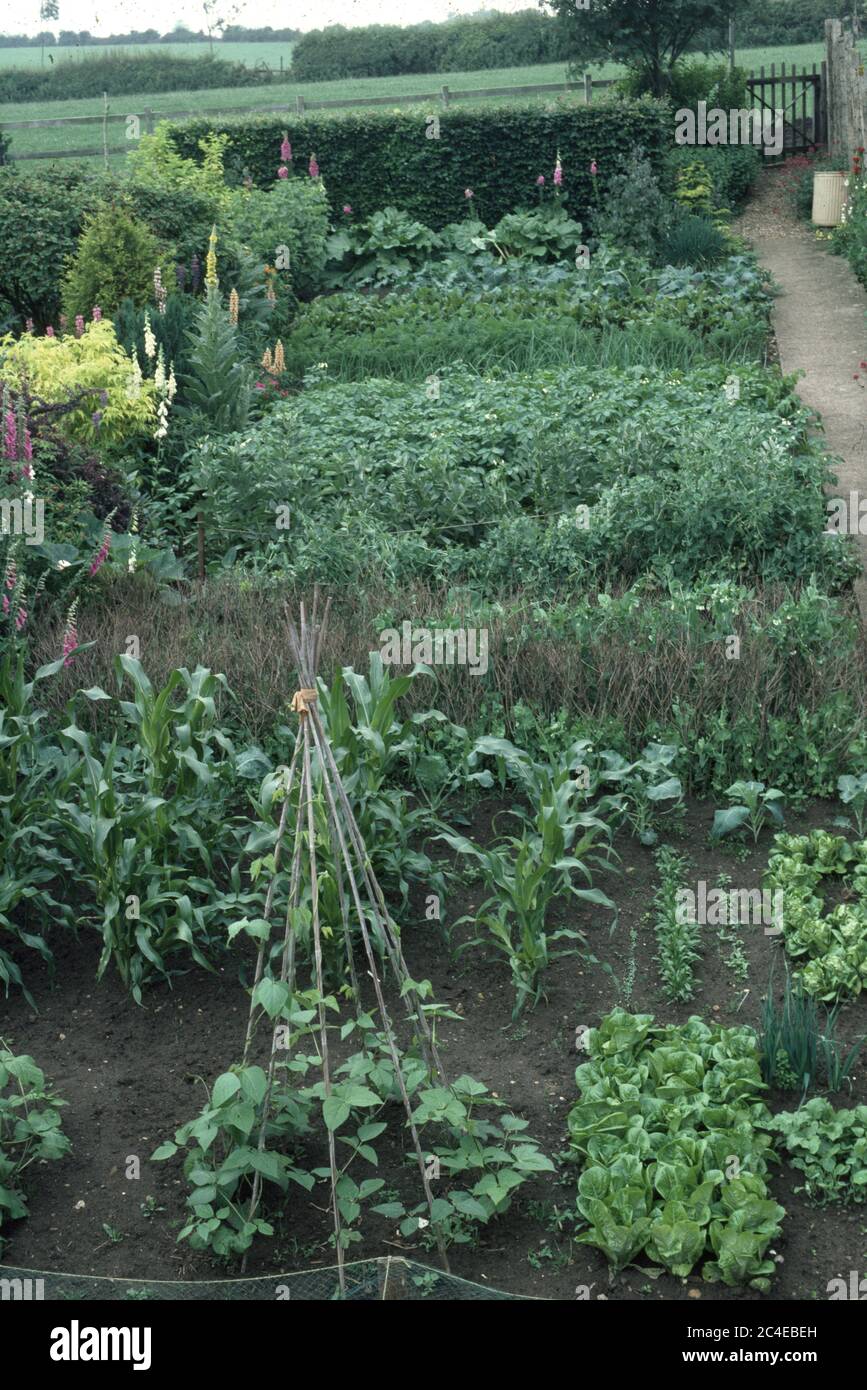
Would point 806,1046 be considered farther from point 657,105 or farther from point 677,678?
point 657,105

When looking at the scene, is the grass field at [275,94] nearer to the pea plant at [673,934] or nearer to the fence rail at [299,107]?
the fence rail at [299,107]

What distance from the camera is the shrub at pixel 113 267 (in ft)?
36.5

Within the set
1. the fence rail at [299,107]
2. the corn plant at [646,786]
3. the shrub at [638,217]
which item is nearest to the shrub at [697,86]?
the fence rail at [299,107]

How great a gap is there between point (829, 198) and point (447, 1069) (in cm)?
1618

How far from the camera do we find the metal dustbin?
17484 mm

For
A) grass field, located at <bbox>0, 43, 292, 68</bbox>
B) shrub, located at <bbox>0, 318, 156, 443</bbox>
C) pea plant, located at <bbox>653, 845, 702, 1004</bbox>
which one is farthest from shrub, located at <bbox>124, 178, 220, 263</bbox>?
grass field, located at <bbox>0, 43, 292, 68</bbox>

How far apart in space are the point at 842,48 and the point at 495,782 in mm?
17726

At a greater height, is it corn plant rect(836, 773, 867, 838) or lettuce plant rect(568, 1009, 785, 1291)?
corn plant rect(836, 773, 867, 838)

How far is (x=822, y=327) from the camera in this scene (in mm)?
12969

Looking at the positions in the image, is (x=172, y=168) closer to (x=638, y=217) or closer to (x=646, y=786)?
(x=638, y=217)

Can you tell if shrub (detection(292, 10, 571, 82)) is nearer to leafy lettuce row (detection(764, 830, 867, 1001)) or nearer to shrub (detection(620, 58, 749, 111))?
shrub (detection(620, 58, 749, 111))

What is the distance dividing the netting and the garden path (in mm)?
4647

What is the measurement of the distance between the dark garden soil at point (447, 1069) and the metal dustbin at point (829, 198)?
14.4 metres

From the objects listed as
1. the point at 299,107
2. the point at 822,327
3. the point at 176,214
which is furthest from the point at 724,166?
the point at 176,214
